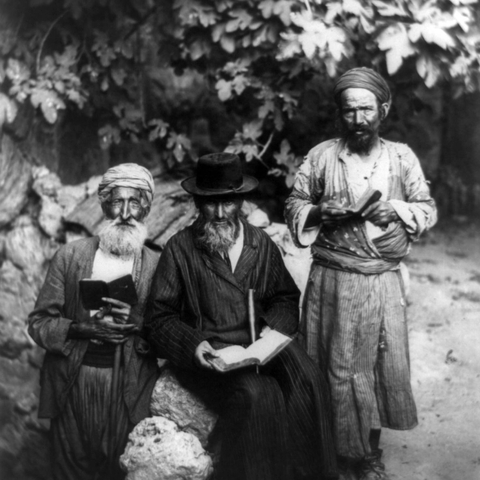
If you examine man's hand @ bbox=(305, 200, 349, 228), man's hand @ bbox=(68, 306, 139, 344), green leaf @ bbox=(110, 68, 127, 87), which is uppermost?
green leaf @ bbox=(110, 68, 127, 87)

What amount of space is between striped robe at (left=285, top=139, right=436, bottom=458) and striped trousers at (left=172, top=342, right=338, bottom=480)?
0.21 metres

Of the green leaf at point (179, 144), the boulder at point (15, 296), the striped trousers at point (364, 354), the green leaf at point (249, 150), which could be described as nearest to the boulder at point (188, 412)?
the striped trousers at point (364, 354)

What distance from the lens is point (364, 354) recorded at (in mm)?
3885

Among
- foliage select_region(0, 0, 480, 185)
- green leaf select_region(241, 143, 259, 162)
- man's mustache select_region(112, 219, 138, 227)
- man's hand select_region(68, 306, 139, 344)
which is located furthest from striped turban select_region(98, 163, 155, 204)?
green leaf select_region(241, 143, 259, 162)

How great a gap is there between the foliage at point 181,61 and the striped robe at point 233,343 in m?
1.74

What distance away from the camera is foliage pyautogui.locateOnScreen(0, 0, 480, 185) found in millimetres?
5035

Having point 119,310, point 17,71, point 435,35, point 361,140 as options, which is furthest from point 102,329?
point 435,35

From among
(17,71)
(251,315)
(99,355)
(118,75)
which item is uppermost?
(118,75)

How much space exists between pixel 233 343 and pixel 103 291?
0.73 metres

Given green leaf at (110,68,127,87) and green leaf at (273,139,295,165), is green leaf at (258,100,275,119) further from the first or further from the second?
green leaf at (110,68,127,87)

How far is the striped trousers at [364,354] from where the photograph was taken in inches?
151

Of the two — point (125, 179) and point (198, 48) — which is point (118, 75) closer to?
point (198, 48)

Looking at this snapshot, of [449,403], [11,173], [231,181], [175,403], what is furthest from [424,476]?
[11,173]

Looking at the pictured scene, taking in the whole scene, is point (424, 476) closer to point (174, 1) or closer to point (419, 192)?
point (419, 192)
